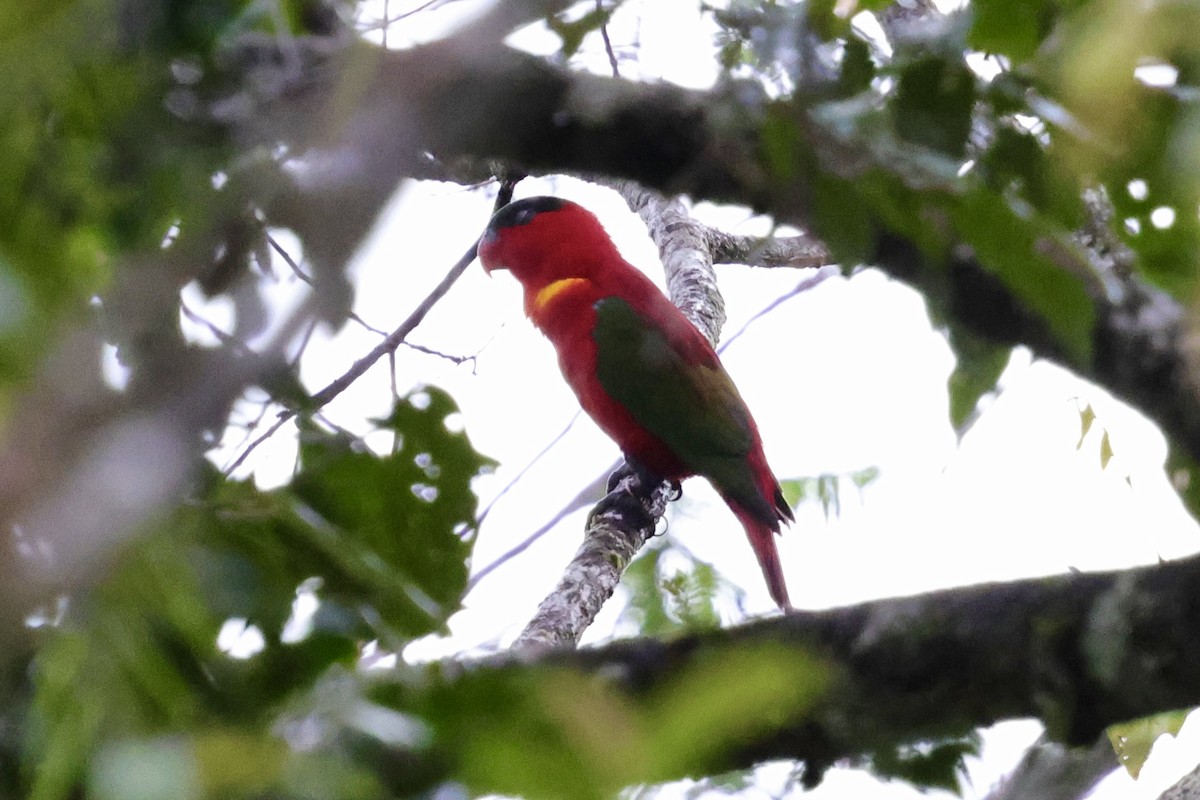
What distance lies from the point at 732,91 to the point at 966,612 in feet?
1.49

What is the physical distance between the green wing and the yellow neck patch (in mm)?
273

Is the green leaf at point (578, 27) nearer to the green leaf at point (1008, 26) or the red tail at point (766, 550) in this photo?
the green leaf at point (1008, 26)

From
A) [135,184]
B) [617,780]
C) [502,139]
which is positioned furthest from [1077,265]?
[135,184]

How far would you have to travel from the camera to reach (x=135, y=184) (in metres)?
0.78

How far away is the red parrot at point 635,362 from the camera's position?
10.2 feet

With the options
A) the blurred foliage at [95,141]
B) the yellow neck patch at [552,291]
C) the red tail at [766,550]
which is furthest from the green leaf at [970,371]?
the yellow neck patch at [552,291]

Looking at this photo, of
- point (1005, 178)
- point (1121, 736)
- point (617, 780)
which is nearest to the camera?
point (617, 780)

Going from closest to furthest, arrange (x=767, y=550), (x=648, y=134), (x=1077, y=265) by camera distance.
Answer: (x=1077, y=265) → (x=648, y=134) → (x=767, y=550)

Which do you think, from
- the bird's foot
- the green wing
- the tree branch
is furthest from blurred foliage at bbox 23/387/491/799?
the bird's foot

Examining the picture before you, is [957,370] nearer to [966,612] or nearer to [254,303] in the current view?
[966,612]

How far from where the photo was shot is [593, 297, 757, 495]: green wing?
3092 millimetres

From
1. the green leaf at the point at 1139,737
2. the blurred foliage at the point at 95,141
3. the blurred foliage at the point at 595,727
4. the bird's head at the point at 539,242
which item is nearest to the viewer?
the blurred foliage at the point at 595,727

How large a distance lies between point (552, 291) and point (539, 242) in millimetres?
233

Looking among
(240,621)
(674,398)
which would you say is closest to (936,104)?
(240,621)
